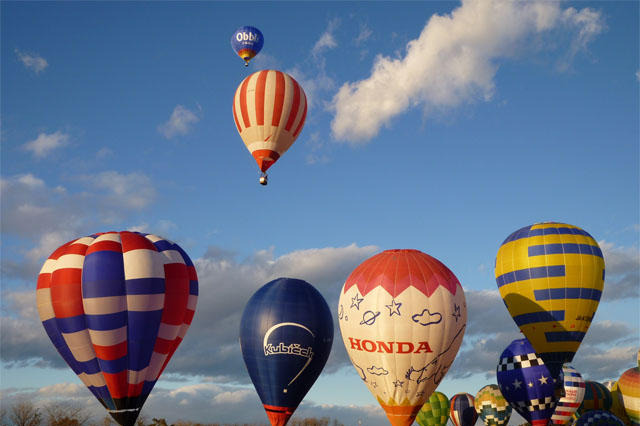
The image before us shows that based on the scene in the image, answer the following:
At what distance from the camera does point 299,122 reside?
31.0 metres

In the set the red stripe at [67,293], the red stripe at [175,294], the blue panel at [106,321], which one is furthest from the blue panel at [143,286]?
the red stripe at [67,293]

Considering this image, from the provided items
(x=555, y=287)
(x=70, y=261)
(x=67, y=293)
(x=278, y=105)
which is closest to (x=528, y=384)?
(x=555, y=287)

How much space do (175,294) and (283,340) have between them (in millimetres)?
5409

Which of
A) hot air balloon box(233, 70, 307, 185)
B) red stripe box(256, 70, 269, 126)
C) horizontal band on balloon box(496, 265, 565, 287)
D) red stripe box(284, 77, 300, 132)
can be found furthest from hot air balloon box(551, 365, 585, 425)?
red stripe box(256, 70, 269, 126)

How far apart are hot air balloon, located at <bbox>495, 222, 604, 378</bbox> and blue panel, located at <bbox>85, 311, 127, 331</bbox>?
1615 centimetres

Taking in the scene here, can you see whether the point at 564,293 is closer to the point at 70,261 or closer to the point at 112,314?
the point at 112,314

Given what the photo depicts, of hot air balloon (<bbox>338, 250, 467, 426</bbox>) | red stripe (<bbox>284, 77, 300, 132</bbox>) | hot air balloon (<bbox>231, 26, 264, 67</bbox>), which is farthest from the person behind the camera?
hot air balloon (<bbox>231, 26, 264, 67</bbox>)

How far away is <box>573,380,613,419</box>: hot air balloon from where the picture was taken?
121 ft

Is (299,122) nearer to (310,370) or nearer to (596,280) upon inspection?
(310,370)

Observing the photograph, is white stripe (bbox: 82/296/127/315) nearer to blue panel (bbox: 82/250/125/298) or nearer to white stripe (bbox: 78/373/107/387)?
blue panel (bbox: 82/250/125/298)

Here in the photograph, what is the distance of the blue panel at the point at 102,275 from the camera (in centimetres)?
2270

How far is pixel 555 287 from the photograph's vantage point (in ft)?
89.5

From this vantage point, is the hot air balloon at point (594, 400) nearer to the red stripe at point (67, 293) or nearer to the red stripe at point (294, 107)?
the red stripe at point (294, 107)

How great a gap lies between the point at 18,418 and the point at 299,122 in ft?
59.6
